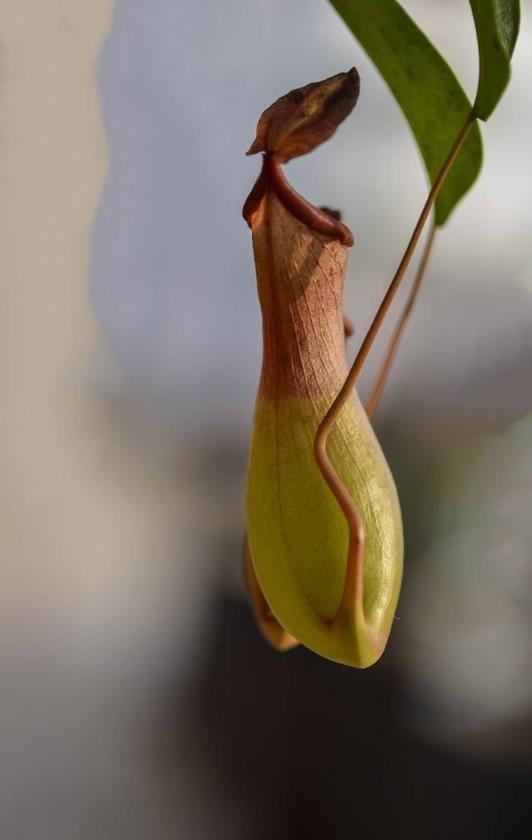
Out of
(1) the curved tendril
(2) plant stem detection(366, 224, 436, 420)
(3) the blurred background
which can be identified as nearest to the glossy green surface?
(1) the curved tendril

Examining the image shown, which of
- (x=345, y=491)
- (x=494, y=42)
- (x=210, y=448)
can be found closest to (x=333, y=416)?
(x=345, y=491)

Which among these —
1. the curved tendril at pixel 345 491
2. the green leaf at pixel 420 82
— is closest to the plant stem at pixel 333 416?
the curved tendril at pixel 345 491

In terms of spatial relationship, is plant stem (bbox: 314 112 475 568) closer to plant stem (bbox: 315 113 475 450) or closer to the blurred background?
plant stem (bbox: 315 113 475 450)

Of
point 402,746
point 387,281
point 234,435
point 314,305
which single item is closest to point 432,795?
point 402,746

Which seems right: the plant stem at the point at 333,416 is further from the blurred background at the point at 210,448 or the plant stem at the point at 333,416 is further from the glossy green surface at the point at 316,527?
the blurred background at the point at 210,448

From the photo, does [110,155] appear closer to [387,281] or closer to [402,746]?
[387,281]

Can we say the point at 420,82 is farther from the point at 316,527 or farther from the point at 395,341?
the point at 316,527
